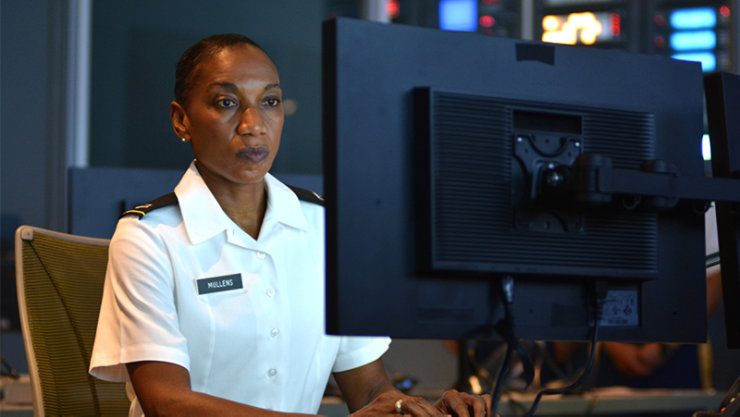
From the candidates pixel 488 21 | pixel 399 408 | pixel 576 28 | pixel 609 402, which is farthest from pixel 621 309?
pixel 576 28

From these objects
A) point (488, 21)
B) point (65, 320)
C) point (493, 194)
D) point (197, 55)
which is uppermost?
point (488, 21)

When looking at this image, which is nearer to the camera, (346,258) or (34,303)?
(346,258)

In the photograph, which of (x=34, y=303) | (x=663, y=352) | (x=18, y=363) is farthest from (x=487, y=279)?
(x=18, y=363)

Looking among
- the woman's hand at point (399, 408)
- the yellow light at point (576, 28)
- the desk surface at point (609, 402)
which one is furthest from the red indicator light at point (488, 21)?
the woman's hand at point (399, 408)

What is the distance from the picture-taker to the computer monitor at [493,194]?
0.88m

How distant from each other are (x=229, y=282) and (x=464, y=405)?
0.41 metres

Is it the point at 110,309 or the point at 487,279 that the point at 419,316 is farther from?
the point at 110,309

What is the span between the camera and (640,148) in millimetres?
996

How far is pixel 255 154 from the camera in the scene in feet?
4.42

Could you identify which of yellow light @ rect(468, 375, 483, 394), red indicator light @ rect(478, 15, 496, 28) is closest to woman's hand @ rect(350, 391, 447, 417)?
yellow light @ rect(468, 375, 483, 394)

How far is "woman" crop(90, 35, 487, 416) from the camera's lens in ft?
4.02

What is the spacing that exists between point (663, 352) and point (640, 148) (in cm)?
277

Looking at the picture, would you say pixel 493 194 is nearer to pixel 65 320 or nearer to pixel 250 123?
pixel 250 123

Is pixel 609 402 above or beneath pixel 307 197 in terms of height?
beneath
